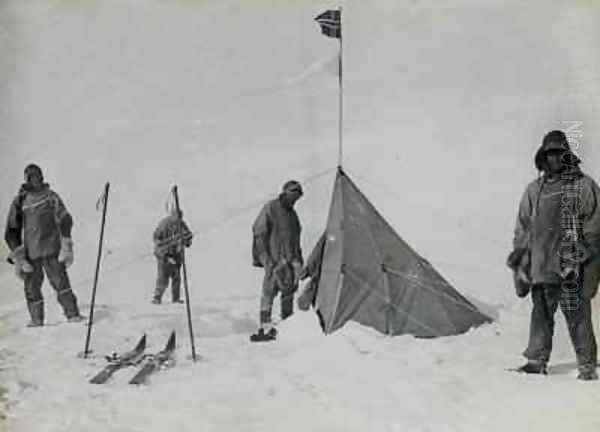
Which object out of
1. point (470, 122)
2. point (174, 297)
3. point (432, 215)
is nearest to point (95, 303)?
point (174, 297)

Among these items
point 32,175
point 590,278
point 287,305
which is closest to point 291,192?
point 287,305

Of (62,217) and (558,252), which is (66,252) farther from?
(558,252)

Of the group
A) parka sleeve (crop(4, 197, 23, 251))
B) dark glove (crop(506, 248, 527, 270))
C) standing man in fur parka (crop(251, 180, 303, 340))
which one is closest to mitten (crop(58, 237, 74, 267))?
parka sleeve (crop(4, 197, 23, 251))

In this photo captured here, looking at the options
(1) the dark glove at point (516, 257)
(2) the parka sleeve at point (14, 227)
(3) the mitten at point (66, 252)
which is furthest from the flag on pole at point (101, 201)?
(1) the dark glove at point (516, 257)

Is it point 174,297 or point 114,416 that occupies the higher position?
point 174,297

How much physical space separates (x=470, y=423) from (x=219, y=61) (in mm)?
1298

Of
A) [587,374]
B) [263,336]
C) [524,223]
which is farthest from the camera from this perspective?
[263,336]

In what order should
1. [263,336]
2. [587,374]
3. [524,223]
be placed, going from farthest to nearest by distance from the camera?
[263,336] → [524,223] → [587,374]

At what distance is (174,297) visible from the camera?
287 cm

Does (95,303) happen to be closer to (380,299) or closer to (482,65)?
(380,299)

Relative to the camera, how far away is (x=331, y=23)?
9.43ft

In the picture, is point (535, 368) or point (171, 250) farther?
point (171, 250)

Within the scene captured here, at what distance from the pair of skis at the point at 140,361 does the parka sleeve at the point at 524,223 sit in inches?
41.4

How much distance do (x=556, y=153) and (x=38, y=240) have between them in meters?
1.57
